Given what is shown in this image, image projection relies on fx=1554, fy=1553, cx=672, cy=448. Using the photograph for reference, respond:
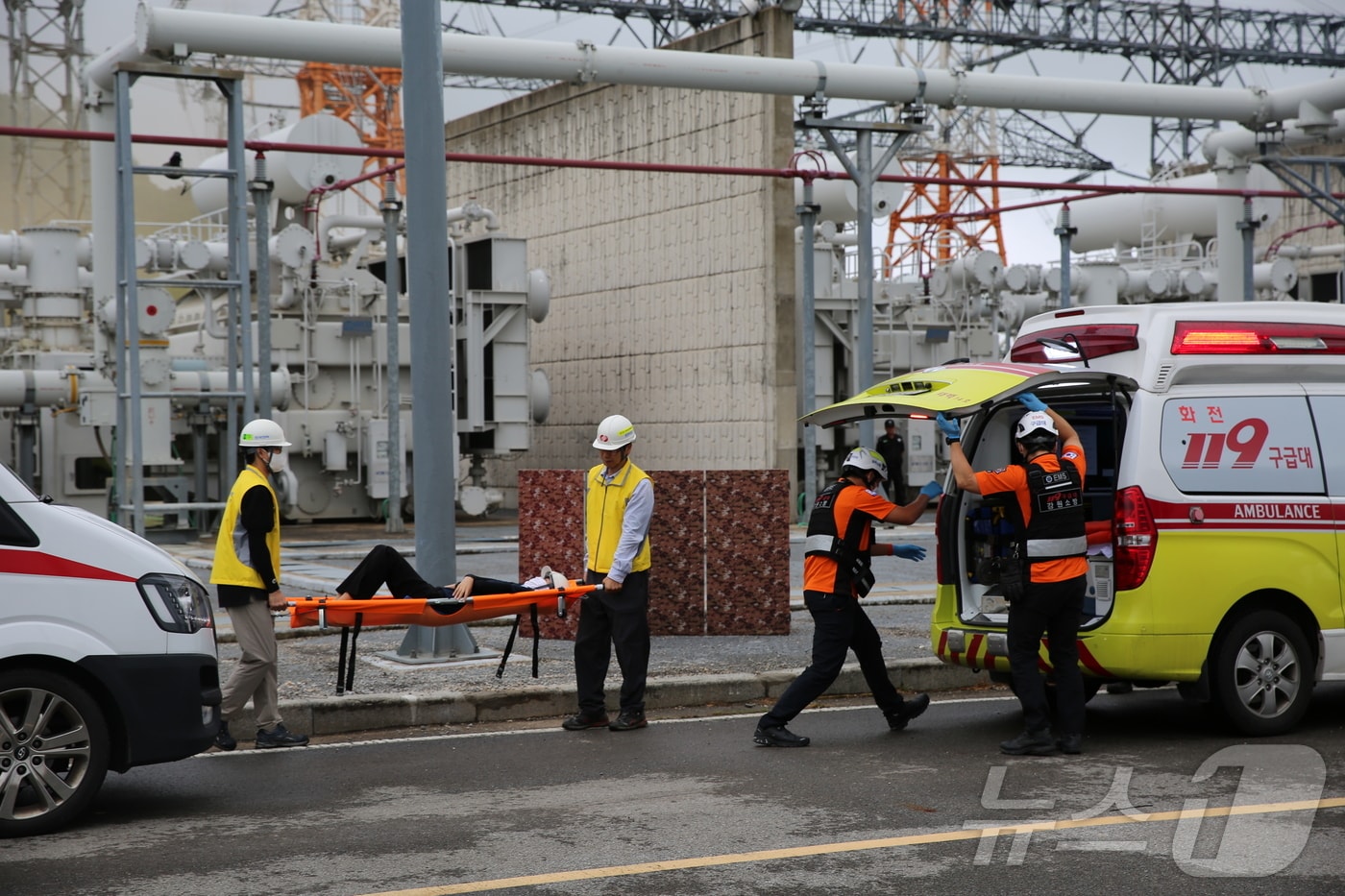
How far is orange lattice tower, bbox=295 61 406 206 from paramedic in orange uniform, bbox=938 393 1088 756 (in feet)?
146

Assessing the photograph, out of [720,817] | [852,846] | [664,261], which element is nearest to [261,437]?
[720,817]

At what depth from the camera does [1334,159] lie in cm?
2295

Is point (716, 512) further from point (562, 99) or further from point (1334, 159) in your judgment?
point (562, 99)

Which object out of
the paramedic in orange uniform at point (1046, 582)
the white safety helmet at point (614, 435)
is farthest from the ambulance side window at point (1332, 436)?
the white safety helmet at point (614, 435)

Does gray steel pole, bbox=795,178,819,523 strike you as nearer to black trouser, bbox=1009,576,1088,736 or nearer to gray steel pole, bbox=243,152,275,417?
gray steel pole, bbox=243,152,275,417

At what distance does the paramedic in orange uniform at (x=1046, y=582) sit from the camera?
8.16 metres

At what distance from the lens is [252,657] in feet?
27.8

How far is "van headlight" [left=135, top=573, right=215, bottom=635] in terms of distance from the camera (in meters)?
6.99

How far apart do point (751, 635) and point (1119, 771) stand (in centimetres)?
522

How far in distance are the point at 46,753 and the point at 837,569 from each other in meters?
4.18

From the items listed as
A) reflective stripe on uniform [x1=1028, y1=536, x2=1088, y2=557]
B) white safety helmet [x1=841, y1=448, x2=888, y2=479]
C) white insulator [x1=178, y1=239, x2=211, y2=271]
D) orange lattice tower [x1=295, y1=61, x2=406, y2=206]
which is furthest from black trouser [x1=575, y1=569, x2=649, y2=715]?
orange lattice tower [x1=295, y1=61, x2=406, y2=206]

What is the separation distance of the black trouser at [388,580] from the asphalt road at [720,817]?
34.8 inches

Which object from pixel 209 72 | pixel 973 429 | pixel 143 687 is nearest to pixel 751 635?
pixel 973 429

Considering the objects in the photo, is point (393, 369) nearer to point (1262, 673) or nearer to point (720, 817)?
point (1262, 673)
